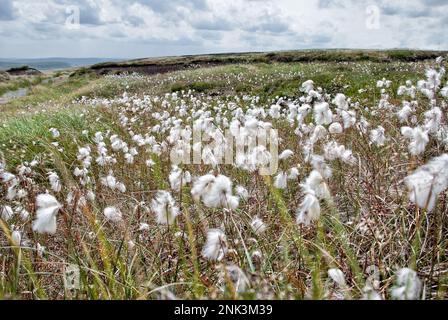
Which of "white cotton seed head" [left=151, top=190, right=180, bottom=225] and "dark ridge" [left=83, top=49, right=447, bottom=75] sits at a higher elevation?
"dark ridge" [left=83, top=49, right=447, bottom=75]

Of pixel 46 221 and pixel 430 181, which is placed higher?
pixel 430 181

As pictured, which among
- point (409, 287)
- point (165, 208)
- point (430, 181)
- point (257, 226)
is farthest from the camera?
point (257, 226)

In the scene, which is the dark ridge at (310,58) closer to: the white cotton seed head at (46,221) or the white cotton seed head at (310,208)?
the white cotton seed head at (310,208)

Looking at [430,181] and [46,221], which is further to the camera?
[46,221]

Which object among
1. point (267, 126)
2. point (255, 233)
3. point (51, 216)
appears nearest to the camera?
point (51, 216)

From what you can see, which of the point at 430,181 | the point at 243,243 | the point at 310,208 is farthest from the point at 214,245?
the point at 430,181

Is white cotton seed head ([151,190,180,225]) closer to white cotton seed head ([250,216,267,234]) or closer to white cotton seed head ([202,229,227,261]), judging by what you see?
white cotton seed head ([202,229,227,261])

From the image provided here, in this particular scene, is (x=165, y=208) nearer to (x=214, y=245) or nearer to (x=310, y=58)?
(x=214, y=245)

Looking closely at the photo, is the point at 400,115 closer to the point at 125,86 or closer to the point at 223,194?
the point at 223,194

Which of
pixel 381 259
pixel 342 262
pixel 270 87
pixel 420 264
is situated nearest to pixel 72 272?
pixel 342 262

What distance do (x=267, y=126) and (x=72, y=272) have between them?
2.31m

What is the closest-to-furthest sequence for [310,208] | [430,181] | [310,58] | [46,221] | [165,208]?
[430,181]
[310,208]
[46,221]
[165,208]
[310,58]

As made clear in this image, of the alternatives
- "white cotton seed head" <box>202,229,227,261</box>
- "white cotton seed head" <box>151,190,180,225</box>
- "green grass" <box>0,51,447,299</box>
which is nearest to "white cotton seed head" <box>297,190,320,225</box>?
"green grass" <box>0,51,447,299</box>
